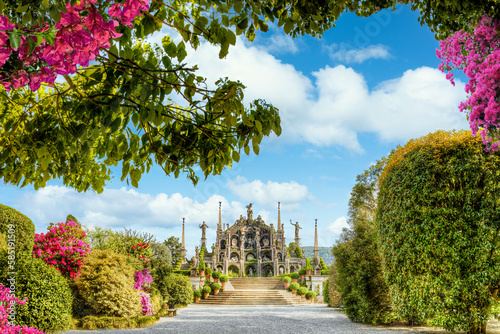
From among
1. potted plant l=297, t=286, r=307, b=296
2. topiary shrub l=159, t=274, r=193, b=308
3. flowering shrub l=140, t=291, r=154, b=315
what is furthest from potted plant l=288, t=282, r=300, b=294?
flowering shrub l=140, t=291, r=154, b=315

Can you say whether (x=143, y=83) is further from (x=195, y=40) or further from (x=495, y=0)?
(x=495, y=0)

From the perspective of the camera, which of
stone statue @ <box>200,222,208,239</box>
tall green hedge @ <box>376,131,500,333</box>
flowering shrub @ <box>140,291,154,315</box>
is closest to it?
tall green hedge @ <box>376,131,500,333</box>

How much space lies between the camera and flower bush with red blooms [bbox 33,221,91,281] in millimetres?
13776

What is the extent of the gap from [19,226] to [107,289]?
12.2 ft

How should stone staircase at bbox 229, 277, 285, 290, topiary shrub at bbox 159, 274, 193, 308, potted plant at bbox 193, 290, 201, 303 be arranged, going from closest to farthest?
topiary shrub at bbox 159, 274, 193, 308 → potted plant at bbox 193, 290, 201, 303 → stone staircase at bbox 229, 277, 285, 290

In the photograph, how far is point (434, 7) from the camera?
7.12m

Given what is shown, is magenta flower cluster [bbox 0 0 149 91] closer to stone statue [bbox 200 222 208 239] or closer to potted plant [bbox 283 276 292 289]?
potted plant [bbox 283 276 292 289]

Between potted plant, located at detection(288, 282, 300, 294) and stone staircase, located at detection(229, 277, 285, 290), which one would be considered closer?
potted plant, located at detection(288, 282, 300, 294)

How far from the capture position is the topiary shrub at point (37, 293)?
32.9ft

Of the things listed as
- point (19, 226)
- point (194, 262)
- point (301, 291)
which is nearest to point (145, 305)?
point (19, 226)

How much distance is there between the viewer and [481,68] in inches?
326

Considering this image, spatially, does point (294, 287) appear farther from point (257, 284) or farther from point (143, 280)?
point (143, 280)

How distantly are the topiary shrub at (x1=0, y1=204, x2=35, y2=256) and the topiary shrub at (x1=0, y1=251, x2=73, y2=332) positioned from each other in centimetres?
221

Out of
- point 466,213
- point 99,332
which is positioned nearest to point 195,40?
→ point 466,213
